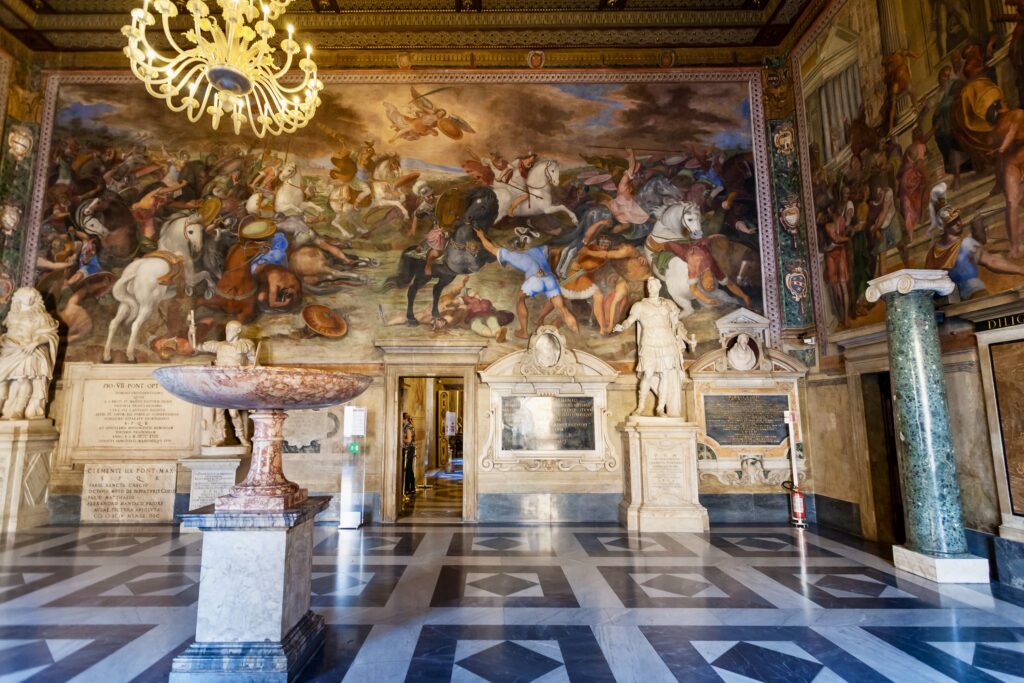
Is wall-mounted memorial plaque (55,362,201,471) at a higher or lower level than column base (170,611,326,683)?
higher

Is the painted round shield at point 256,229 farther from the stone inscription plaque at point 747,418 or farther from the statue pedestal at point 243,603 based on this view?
the stone inscription plaque at point 747,418

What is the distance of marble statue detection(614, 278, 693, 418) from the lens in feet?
24.7

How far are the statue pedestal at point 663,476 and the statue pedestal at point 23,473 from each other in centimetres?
858

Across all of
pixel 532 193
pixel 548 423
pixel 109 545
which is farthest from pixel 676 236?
pixel 109 545

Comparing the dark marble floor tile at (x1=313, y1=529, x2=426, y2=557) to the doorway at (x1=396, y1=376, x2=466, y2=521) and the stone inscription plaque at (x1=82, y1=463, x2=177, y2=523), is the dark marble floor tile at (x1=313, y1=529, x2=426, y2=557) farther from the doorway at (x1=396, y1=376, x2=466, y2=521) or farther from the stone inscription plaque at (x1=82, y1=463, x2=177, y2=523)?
the stone inscription plaque at (x1=82, y1=463, x2=177, y2=523)

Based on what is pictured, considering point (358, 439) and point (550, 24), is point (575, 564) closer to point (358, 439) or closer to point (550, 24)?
point (358, 439)

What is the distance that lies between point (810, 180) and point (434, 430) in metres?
11.9

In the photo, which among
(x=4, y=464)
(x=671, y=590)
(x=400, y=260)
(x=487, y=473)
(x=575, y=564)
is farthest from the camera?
(x=400, y=260)

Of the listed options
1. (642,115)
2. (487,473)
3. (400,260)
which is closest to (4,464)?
(400,260)

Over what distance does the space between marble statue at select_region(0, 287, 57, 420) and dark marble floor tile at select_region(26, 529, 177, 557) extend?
2344 mm

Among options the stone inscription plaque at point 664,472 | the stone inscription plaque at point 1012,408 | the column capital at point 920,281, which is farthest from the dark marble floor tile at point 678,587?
the column capital at point 920,281

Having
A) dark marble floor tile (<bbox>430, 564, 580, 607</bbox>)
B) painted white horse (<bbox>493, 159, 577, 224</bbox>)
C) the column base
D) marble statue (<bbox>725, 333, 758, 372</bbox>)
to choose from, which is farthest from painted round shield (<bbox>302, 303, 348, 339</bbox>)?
marble statue (<bbox>725, 333, 758, 372</bbox>)

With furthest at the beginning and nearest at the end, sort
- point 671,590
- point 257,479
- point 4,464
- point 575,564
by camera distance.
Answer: point 4,464
point 575,564
point 671,590
point 257,479

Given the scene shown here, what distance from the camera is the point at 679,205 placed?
8625mm
